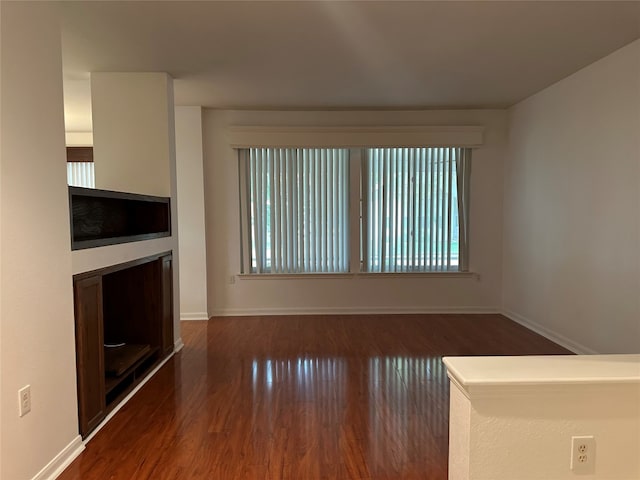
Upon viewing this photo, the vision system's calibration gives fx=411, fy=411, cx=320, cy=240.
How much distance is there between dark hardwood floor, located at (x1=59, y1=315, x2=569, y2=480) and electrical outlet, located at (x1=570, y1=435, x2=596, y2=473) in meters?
0.81

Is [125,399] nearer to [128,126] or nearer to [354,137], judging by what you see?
[128,126]

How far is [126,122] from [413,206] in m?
3.38

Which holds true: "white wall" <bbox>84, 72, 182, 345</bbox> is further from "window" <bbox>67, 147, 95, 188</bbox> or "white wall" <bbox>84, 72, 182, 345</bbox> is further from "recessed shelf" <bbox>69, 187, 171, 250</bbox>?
"window" <bbox>67, 147, 95, 188</bbox>

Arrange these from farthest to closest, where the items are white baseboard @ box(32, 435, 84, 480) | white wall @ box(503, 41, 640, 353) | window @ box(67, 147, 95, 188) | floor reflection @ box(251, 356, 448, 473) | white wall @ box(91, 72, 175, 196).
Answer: window @ box(67, 147, 95, 188), white wall @ box(91, 72, 175, 196), white wall @ box(503, 41, 640, 353), floor reflection @ box(251, 356, 448, 473), white baseboard @ box(32, 435, 84, 480)

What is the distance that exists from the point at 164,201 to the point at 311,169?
6.83 ft

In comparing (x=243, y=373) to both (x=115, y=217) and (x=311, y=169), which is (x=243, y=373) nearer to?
(x=115, y=217)

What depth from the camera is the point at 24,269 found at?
6.16 ft

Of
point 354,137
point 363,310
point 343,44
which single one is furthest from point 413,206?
point 343,44

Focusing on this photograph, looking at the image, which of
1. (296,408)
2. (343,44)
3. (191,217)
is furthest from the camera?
(191,217)

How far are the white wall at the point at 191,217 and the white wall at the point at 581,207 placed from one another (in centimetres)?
381

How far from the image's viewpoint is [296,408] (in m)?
2.79

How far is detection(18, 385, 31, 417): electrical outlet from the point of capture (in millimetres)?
1849

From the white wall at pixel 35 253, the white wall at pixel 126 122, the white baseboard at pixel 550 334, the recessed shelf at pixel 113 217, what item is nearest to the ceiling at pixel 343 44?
the white wall at pixel 126 122

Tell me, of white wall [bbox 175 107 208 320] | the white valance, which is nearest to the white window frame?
the white valance
